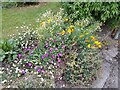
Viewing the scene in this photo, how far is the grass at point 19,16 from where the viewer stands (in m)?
3.98

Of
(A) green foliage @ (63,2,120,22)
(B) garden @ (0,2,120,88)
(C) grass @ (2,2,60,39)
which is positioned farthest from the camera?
(C) grass @ (2,2,60,39)

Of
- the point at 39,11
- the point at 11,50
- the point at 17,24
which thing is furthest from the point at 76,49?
the point at 39,11

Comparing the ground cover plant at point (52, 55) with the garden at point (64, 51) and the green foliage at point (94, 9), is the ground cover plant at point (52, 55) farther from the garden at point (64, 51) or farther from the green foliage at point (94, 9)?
the green foliage at point (94, 9)

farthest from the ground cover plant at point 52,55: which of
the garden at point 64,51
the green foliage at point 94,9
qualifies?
the green foliage at point 94,9

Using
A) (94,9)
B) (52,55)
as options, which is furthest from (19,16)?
(52,55)

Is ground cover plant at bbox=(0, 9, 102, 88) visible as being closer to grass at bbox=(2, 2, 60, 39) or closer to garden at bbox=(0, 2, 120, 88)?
garden at bbox=(0, 2, 120, 88)

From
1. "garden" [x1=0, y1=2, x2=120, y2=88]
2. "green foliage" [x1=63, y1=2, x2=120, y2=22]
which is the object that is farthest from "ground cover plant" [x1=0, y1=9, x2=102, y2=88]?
"green foliage" [x1=63, y1=2, x2=120, y2=22]

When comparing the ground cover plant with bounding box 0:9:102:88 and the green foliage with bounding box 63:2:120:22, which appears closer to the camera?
the ground cover plant with bounding box 0:9:102:88

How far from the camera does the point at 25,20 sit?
4328 mm

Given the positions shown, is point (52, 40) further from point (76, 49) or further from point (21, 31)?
point (21, 31)

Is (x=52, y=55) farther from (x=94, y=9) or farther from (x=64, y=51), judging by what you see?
(x=94, y=9)

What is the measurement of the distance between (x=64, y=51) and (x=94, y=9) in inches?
45.6

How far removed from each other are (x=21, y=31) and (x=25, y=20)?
0.64 meters

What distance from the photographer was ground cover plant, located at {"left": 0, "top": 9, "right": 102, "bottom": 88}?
2.84m
